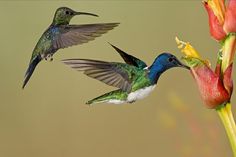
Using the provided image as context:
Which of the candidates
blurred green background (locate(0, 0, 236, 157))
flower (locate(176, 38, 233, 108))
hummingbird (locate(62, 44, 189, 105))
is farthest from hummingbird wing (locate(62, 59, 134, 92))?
blurred green background (locate(0, 0, 236, 157))

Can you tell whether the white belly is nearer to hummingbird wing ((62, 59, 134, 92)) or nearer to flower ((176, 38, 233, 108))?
hummingbird wing ((62, 59, 134, 92))

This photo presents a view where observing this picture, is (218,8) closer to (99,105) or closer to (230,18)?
(230,18)

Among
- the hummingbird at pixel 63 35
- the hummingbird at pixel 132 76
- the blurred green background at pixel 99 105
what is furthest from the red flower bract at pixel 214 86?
the blurred green background at pixel 99 105

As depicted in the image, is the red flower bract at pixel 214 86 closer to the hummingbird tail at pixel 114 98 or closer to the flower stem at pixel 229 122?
the flower stem at pixel 229 122

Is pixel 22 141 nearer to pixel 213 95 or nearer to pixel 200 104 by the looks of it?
pixel 200 104

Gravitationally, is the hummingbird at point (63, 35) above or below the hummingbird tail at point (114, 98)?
above

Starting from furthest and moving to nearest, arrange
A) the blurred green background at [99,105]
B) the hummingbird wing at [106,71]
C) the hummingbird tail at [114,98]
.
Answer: the blurred green background at [99,105], the hummingbird tail at [114,98], the hummingbird wing at [106,71]

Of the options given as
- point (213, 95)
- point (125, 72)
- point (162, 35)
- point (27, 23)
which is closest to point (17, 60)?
point (27, 23)

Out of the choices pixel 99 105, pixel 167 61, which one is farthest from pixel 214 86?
pixel 99 105
